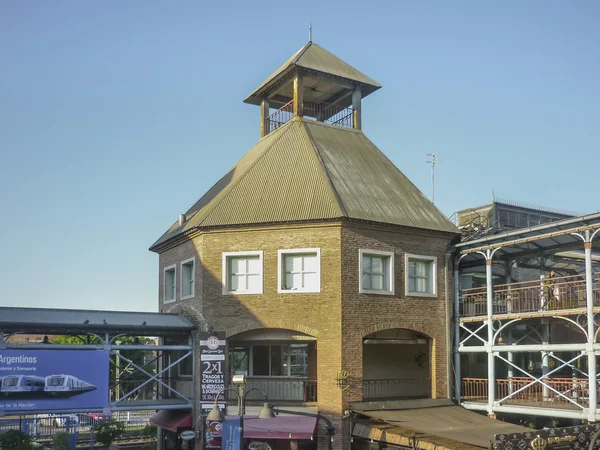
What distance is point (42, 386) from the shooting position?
80.5ft

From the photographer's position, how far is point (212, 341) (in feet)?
84.6

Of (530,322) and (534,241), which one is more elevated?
(534,241)

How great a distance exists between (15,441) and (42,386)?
4405 mm

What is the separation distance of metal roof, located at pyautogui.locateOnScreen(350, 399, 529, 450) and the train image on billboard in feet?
31.9

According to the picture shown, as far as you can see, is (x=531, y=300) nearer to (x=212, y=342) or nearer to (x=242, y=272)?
(x=242, y=272)

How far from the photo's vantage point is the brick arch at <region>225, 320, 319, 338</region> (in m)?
26.1

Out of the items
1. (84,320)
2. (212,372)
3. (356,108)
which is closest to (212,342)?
(212,372)

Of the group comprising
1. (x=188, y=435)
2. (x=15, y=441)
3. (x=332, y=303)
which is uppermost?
(x=332, y=303)

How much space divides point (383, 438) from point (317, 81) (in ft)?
56.2

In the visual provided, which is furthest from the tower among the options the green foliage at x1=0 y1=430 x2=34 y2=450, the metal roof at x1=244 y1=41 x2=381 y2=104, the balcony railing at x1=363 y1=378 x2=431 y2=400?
the green foliage at x1=0 y1=430 x2=34 y2=450

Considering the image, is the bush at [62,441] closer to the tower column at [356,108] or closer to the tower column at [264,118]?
the tower column at [264,118]

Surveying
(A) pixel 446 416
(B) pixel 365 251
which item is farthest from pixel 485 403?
(B) pixel 365 251

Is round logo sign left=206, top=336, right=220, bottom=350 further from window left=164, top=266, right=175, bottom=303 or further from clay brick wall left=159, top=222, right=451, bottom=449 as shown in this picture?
window left=164, top=266, right=175, bottom=303

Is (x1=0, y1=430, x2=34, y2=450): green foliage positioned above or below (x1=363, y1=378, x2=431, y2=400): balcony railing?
below
